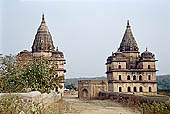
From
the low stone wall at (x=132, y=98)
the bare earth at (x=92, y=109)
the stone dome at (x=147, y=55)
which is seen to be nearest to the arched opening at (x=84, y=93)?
the low stone wall at (x=132, y=98)

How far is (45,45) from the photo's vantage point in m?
40.3

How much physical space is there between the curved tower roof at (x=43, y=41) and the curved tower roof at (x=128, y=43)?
9818mm

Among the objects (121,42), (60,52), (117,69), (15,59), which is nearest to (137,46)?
(121,42)

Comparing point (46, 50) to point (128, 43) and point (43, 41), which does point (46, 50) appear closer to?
point (43, 41)

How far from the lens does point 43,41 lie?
1594 inches

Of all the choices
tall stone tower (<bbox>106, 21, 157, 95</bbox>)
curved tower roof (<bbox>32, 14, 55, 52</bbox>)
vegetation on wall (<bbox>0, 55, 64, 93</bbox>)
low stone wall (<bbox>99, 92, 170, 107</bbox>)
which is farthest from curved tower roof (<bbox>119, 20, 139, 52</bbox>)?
vegetation on wall (<bbox>0, 55, 64, 93</bbox>)

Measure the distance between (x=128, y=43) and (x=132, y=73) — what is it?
4418 millimetres

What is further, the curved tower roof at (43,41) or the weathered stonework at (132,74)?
the weathered stonework at (132,74)

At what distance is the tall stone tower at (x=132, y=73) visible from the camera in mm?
40406

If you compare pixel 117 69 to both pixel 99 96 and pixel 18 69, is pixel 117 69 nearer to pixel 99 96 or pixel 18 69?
pixel 99 96

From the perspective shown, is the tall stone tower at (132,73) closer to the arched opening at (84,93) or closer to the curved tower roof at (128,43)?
the curved tower roof at (128,43)

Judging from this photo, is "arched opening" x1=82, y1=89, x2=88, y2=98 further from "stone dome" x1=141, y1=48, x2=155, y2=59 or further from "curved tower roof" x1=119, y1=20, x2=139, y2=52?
"stone dome" x1=141, y1=48, x2=155, y2=59

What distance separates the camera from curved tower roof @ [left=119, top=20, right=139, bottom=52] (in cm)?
4231

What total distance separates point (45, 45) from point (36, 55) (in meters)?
1.78
